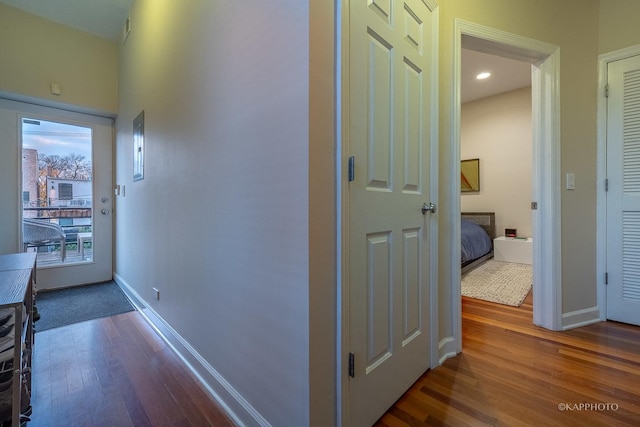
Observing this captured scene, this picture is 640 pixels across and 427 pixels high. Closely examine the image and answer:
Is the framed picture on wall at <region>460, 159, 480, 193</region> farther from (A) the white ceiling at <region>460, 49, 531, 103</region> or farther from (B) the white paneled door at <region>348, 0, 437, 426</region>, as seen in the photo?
(B) the white paneled door at <region>348, 0, 437, 426</region>

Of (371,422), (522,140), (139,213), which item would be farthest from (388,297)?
(522,140)

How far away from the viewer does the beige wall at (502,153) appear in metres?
4.45

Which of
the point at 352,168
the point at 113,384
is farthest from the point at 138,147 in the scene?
the point at 352,168

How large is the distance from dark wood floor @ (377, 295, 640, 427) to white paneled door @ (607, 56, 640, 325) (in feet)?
0.77

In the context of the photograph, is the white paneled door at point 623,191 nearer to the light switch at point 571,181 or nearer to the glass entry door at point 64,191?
the light switch at point 571,181

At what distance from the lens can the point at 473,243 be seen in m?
3.70

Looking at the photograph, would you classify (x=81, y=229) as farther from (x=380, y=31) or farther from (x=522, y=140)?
(x=522, y=140)

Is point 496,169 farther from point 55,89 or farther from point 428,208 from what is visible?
point 55,89

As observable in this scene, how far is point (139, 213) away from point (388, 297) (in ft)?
7.73

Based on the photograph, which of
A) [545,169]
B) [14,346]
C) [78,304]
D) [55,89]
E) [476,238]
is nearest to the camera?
[14,346]

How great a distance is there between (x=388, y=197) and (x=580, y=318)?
2085mm

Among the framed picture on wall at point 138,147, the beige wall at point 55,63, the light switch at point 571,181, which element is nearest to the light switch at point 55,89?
the beige wall at point 55,63

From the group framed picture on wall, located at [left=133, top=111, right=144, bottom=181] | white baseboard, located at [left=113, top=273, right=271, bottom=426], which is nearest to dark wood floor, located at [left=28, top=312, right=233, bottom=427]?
white baseboard, located at [left=113, top=273, right=271, bottom=426]

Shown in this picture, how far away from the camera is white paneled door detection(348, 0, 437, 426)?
102cm
